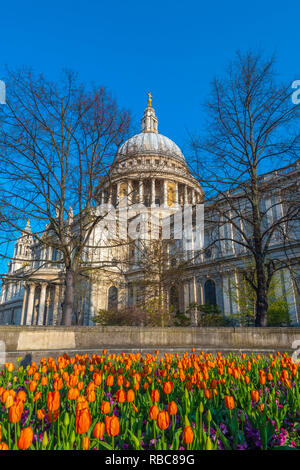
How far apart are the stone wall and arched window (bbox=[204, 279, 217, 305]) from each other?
104 feet

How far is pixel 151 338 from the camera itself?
845 cm

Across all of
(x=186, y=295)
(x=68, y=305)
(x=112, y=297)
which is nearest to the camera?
(x=68, y=305)

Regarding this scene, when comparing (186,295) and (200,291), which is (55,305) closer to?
(186,295)

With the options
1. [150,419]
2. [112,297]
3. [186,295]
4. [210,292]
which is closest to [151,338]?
[150,419]

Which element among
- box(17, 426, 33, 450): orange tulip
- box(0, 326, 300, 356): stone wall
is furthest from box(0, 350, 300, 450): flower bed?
box(0, 326, 300, 356): stone wall

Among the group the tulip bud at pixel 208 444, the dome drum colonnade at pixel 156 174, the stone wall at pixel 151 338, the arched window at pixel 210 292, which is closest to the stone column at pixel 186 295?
the arched window at pixel 210 292

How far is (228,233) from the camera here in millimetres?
39625

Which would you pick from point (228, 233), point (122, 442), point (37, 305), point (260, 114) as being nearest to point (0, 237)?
point (122, 442)

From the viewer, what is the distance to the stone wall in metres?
7.74

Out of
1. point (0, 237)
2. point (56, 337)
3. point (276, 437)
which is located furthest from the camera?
point (0, 237)

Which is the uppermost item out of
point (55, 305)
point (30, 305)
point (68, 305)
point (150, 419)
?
point (30, 305)

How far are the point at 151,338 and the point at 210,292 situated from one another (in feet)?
111
